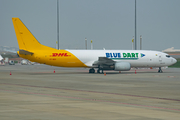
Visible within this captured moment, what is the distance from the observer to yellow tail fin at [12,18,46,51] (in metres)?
50.9

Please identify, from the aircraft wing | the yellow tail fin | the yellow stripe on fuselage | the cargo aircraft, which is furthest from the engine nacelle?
the yellow tail fin

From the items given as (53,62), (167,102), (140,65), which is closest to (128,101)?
(167,102)

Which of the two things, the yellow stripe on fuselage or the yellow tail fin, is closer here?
the yellow tail fin

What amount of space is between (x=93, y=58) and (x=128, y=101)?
114 feet

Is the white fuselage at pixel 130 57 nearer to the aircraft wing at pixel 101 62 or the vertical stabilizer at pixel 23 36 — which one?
the aircraft wing at pixel 101 62

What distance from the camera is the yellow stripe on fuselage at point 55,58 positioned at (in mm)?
51000

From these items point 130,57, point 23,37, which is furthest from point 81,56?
point 23,37

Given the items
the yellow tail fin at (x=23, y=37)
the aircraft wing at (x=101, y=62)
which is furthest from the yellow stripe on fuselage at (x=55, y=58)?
the aircraft wing at (x=101, y=62)

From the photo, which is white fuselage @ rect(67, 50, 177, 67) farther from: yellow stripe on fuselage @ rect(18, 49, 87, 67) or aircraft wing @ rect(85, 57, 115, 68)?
yellow stripe on fuselage @ rect(18, 49, 87, 67)

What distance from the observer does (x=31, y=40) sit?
5134cm

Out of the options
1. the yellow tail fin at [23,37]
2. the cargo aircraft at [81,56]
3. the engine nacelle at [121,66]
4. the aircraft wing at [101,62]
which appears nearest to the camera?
the yellow tail fin at [23,37]

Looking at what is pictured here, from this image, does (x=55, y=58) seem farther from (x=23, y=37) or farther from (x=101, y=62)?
(x=101, y=62)

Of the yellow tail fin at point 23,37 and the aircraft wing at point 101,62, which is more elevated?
the yellow tail fin at point 23,37

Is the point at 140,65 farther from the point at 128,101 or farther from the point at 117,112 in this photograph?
the point at 117,112
